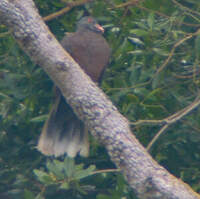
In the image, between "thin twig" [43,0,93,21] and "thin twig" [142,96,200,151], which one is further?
"thin twig" [43,0,93,21]

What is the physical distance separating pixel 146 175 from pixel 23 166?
123 centimetres

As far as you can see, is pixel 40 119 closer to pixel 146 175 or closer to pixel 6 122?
pixel 6 122

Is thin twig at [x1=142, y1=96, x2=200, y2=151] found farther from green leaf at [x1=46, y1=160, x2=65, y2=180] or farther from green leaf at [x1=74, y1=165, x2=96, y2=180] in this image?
green leaf at [x1=46, y1=160, x2=65, y2=180]

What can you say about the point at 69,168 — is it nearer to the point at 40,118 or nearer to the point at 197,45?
the point at 40,118

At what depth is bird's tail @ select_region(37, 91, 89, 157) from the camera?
3395mm

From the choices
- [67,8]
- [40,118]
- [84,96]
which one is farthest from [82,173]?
[67,8]

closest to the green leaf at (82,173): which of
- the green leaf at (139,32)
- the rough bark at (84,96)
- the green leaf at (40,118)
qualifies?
the rough bark at (84,96)

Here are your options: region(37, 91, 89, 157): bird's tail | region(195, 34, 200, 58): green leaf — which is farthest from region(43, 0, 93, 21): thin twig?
region(195, 34, 200, 58): green leaf

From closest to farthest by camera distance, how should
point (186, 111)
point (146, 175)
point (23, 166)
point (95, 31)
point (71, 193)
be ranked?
point (146, 175) < point (186, 111) < point (71, 193) < point (23, 166) < point (95, 31)

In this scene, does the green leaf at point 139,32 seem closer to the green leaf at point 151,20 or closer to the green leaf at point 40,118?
the green leaf at point 151,20

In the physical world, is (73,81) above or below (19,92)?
above

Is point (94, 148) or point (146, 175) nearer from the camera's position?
point (146, 175)

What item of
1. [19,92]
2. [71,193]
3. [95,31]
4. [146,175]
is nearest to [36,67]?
[19,92]

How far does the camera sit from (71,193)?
10.8ft
